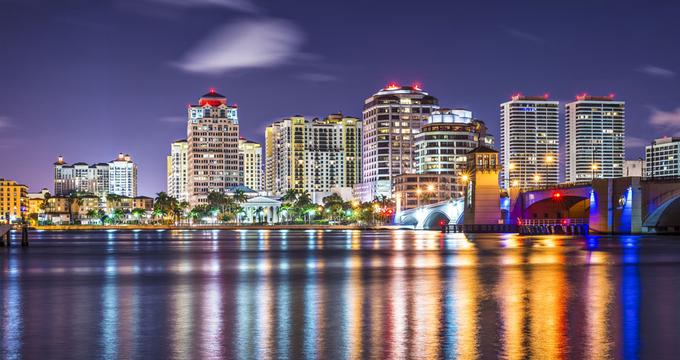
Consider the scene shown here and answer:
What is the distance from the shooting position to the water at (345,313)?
21.3m

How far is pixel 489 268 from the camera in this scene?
51.9 meters

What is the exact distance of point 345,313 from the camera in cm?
2859

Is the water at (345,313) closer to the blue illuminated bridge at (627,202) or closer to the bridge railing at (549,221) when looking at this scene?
the blue illuminated bridge at (627,202)

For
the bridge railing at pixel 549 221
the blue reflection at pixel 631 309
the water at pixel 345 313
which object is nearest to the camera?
the blue reflection at pixel 631 309

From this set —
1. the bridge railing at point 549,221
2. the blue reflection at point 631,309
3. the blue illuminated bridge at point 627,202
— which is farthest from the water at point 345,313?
the bridge railing at point 549,221

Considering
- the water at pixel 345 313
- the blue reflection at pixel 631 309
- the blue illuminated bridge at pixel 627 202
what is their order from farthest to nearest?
the blue illuminated bridge at pixel 627 202 → the water at pixel 345 313 → the blue reflection at pixel 631 309

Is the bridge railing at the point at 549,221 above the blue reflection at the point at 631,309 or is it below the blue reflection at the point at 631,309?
below

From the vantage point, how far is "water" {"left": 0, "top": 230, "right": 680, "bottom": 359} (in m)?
21.3

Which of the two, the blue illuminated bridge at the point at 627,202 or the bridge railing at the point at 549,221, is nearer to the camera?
the blue illuminated bridge at the point at 627,202

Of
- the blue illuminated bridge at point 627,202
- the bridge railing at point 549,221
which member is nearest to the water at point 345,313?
the blue illuminated bridge at point 627,202

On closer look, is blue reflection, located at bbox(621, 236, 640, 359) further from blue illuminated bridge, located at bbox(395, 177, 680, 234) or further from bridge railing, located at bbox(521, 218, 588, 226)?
bridge railing, located at bbox(521, 218, 588, 226)

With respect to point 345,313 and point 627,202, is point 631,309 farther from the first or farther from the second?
point 627,202

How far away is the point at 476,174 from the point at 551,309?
125 m

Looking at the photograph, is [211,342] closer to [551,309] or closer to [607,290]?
[551,309]
